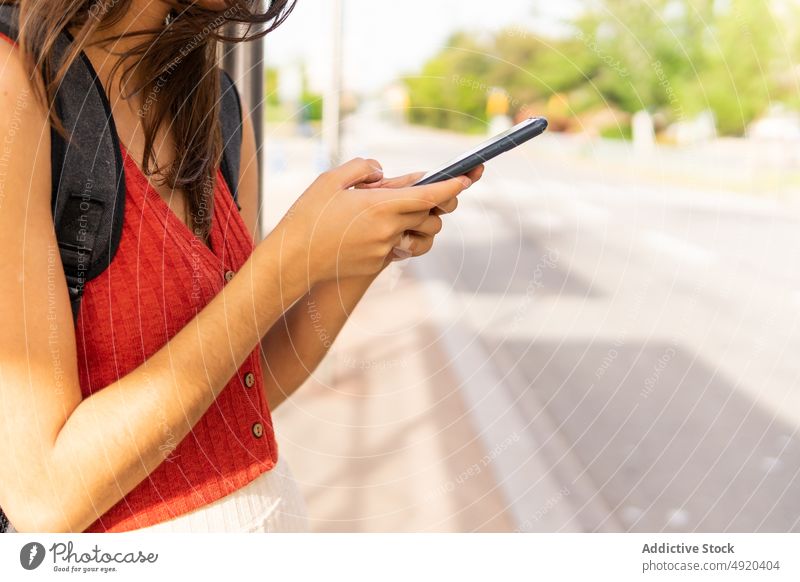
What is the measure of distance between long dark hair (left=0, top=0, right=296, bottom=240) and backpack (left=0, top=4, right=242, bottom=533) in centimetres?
2

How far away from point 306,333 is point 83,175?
270mm

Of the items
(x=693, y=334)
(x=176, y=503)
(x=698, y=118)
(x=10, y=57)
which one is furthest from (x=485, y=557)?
(x=698, y=118)

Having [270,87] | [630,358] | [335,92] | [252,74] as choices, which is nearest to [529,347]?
[630,358]

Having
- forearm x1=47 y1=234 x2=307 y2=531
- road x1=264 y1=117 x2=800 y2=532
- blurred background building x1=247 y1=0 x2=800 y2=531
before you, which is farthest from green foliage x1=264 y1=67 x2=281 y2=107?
forearm x1=47 y1=234 x2=307 y2=531

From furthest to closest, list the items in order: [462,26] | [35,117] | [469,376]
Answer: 1. [469,376]
2. [462,26]
3. [35,117]

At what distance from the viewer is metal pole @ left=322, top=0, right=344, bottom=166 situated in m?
2.62

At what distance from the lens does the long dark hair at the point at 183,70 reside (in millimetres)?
499

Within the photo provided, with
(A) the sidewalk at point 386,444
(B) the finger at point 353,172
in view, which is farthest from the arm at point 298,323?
(A) the sidewalk at point 386,444

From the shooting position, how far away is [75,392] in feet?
1.55

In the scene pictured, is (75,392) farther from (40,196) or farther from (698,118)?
(698,118)

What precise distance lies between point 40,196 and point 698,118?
529 inches

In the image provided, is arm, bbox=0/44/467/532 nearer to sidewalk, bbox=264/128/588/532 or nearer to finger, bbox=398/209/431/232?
finger, bbox=398/209/431/232

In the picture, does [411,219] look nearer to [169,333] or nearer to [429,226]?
[429,226]

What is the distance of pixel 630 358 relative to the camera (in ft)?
11.6
